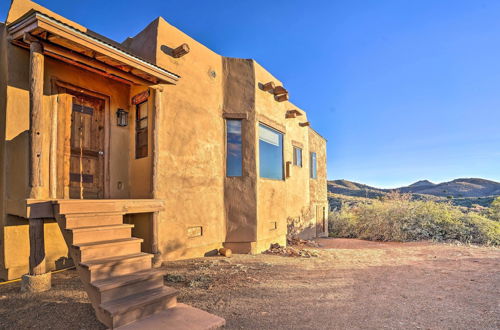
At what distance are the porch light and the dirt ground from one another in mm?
3427

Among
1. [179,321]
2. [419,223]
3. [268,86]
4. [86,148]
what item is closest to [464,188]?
[419,223]

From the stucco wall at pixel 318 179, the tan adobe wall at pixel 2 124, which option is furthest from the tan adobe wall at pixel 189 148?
the stucco wall at pixel 318 179

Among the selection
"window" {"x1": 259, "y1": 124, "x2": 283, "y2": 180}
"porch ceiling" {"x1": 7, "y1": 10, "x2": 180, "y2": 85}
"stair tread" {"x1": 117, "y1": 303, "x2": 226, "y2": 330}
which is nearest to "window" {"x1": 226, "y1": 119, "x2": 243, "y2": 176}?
"window" {"x1": 259, "y1": 124, "x2": 283, "y2": 180}

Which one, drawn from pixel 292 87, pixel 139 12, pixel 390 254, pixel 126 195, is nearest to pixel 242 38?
pixel 292 87

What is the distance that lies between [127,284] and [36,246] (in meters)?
1.89

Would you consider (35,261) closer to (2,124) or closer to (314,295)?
(2,124)

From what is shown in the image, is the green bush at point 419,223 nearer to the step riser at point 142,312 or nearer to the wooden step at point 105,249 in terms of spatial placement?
the step riser at point 142,312

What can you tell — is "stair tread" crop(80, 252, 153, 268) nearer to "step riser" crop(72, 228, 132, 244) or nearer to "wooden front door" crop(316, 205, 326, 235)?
"step riser" crop(72, 228, 132, 244)

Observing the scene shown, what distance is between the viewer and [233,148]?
8266mm

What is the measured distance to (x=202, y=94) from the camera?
25.0ft

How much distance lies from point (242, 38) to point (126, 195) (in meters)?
7.67

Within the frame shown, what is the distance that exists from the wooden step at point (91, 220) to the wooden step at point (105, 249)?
0.40m

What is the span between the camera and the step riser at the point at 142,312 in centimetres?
311

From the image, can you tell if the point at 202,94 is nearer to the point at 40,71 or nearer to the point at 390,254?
the point at 40,71
